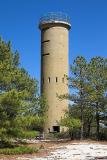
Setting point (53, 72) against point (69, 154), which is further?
point (53, 72)

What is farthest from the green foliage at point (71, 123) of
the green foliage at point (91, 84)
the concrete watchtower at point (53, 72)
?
the concrete watchtower at point (53, 72)

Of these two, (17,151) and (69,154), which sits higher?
(17,151)

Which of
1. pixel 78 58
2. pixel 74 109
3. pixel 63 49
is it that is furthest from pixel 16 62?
pixel 63 49

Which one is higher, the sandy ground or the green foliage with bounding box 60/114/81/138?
the green foliage with bounding box 60/114/81/138

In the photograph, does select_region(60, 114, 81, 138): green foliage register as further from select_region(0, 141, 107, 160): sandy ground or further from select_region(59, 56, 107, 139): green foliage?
select_region(0, 141, 107, 160): sandy ground

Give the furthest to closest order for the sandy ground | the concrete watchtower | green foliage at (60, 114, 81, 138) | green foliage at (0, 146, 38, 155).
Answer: the concrete watchtower < green foliage at (60, 114, 81, 138) < green foliage at (0, 146, 38, 155) < the sandy ground

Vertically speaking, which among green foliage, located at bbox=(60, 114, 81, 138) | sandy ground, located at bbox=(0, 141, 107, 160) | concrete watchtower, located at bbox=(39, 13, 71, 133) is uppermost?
concrete watchtower, located at bbox=(39, 13, 71, 133)

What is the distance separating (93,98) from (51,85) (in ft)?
43.1

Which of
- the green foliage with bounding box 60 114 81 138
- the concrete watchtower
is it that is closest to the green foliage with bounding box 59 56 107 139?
the green foliage with bounding box 60 114 81 138

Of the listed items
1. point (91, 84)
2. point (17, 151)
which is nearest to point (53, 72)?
point (91, 84)

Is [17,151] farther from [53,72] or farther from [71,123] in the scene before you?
A: [53,72]

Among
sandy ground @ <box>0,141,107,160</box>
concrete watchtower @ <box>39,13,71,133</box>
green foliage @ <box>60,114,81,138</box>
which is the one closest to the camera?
sandy ground @ <box>0,141,107,160</box>

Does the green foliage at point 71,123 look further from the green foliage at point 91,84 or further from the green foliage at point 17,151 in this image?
the green foliage at point 17,151

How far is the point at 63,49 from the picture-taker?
58.3 meters
